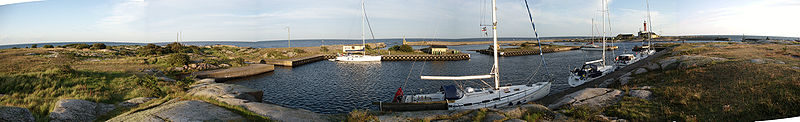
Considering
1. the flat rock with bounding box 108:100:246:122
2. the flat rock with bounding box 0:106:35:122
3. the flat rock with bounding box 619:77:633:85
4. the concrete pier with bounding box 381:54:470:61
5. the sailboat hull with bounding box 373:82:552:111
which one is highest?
the concrete pier with bounding box 381:54:470:61

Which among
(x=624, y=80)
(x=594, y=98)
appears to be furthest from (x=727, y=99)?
(x=624, y=80)

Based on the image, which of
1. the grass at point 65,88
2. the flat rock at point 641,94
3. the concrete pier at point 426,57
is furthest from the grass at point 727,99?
the concrete pier at point 426,57

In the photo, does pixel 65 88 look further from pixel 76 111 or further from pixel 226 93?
pixel 76 111

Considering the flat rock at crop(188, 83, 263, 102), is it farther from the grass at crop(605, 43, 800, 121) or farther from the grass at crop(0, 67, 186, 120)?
the grass at crop(605, 43, 800, 121)

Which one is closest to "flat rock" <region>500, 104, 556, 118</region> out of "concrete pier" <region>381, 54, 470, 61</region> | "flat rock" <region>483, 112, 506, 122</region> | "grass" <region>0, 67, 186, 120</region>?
"flat rock" <region>483, 112, 506, 122</region>

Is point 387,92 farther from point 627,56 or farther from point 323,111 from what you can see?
point 627,56

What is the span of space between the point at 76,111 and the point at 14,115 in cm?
252

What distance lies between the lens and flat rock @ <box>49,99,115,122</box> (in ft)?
38.0

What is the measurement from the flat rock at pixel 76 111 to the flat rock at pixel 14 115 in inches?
30.3

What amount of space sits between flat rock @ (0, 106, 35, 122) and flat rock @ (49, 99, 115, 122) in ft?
2.52

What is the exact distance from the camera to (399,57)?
71750 mm

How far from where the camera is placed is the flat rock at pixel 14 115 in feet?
31.1

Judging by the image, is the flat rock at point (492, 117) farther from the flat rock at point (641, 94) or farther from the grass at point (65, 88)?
the grass at point (65, 88)

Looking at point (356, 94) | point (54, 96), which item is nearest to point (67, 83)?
point (54, 96)
